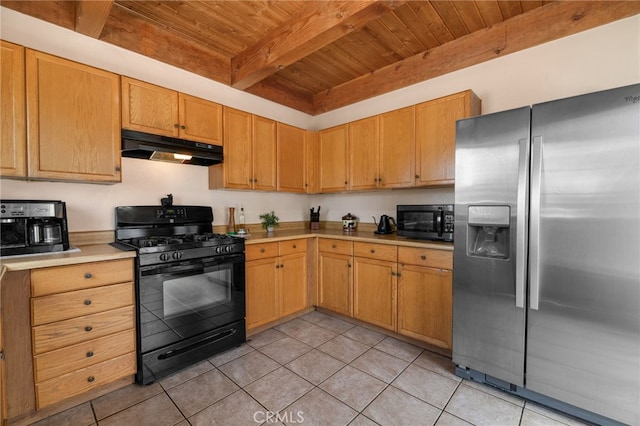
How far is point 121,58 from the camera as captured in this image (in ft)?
7.57

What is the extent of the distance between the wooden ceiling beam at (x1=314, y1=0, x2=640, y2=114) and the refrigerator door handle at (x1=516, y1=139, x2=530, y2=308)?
52.0 inches

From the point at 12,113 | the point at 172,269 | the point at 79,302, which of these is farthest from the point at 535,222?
the point at 12,113

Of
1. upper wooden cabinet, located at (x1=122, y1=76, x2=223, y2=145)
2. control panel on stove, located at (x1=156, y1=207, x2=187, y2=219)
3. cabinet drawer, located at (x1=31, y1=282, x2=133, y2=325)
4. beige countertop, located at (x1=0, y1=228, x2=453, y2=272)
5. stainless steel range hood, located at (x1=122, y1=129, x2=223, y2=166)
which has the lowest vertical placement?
cabinet drawer, located at (x1=31, y1=282, x2=133, y2=325)

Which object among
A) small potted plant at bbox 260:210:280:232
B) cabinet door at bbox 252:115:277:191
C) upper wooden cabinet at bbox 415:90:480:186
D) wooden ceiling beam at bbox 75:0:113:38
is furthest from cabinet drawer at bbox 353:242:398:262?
wooden ceiling beam at bbox 75:0:113:38

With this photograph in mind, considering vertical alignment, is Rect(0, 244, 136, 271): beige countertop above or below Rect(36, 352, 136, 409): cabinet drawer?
above

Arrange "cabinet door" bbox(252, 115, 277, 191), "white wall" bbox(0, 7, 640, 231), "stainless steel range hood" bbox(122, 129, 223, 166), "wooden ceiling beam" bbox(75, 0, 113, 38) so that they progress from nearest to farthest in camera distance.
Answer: "wooden ceiling beam" bbox(75, 0, 113, 38)
"white wall" bbox(0, 7, 640, 231)
"stainless steel range hood" bbox(122, 129, 223, 166)
"cabinet door" bbox(252, 115, 277, 191)

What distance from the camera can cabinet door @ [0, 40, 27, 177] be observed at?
5.33ft

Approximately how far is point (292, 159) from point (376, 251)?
1.52 m

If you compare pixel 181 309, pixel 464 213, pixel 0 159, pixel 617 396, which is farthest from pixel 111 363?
pixel 617 396

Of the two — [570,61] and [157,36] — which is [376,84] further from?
[157,36]

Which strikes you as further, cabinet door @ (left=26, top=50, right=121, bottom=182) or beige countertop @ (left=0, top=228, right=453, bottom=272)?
cabinet door @ (left=26, top=50, right=121, bottom=182)

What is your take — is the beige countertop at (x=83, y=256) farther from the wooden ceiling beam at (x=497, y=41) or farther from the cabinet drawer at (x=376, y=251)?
the wooden ceiling beam at (x=497, y=41)

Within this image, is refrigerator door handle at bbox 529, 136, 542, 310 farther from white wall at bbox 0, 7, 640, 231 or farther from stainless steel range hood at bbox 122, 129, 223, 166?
stainless steel range hood at bbox 122, 129, 223, 166

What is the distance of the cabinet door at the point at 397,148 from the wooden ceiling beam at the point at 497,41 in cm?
57
